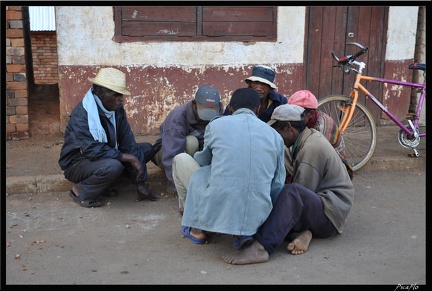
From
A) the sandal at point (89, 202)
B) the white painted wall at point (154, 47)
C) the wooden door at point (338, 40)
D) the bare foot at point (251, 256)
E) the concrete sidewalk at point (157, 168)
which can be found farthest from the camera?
the wooden door at point (338, 40)

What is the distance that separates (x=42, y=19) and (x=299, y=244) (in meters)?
9.92

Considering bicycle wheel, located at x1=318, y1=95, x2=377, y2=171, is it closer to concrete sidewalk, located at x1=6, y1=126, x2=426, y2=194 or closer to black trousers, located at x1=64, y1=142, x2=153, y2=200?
concrete sidewalk, located at x1=6, y1=126, x2=426, y2=194

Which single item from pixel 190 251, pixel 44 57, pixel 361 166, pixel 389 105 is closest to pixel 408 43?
pixel 389 105

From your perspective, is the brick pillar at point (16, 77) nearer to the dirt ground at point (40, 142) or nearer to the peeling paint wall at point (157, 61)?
the dirt ground at point (40, 142)

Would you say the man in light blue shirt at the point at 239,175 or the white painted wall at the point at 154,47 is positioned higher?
the white painted wall at the point at 154,47

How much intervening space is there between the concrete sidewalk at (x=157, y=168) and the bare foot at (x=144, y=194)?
421mm

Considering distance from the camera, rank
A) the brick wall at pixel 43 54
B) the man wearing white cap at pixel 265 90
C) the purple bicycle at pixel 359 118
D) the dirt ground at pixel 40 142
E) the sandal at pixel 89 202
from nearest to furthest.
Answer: the sandal at pixel 89 202 → the man wearing white cap at pixel 265 90 → the dirt ground at pixel 40 142 → the purple bicycle at pixel 359 118 → the brick wall at pixel 43 54

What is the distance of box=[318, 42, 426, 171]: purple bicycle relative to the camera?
5.65 metres

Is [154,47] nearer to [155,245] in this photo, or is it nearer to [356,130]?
[356,130]

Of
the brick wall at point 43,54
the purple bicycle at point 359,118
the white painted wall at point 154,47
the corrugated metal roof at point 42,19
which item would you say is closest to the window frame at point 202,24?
the white painted wall at point 154,47

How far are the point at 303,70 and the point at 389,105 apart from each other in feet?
4.34

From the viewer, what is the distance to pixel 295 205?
3693 mm

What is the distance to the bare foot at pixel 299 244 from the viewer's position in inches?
150

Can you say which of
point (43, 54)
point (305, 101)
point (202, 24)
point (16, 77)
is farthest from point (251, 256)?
point (43, 54)
